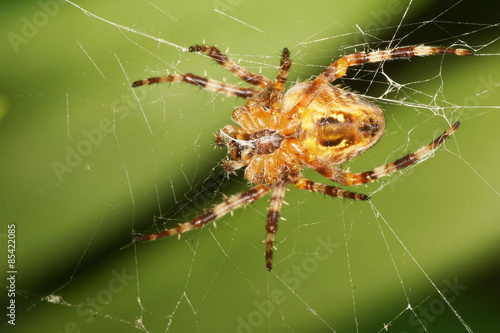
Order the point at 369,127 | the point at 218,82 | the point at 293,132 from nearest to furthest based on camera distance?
1. the point at 369,127
2. the point at 218,82
3. the point at 293,132

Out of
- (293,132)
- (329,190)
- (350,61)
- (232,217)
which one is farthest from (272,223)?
(350,61)

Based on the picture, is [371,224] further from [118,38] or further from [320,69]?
[118,38]

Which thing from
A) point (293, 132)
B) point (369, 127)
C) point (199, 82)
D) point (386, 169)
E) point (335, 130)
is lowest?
point (386, 169)

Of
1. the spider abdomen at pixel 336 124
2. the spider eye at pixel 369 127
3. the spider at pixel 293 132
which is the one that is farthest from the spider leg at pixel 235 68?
the spider eye at pixel 369 127

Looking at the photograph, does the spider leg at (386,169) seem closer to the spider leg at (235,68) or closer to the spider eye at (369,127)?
the spider eye at (369,127)

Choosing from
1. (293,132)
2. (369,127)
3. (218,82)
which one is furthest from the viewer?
(293,132)

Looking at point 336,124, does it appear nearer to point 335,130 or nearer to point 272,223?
point 335,130

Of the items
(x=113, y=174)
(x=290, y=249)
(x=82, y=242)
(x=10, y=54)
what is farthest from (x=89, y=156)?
(x=290, y=249)

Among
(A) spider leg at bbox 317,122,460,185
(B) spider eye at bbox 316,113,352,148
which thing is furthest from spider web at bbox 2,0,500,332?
(B) spider eye at bbox 316,113,352,148
